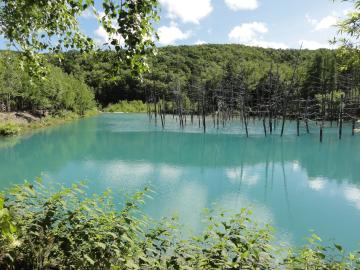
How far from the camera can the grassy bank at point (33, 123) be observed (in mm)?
39219

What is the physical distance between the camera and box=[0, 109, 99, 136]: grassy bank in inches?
1544

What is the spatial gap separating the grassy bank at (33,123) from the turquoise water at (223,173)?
2.47 metres

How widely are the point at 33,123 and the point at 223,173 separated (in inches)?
1482

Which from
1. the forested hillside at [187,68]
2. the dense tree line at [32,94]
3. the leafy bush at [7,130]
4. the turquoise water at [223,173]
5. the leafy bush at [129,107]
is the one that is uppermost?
the forested hillside at [187,68]

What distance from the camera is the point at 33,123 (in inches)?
1978

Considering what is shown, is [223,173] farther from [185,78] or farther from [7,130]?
[185,78]

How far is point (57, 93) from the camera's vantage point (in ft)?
201

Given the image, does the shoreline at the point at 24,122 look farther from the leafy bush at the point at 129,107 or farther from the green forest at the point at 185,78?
the leafy bush at the point at 129,107

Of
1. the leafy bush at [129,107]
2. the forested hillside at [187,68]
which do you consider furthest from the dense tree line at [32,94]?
the leafy bush at [129,107]

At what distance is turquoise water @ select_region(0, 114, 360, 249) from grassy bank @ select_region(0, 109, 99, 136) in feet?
8.10

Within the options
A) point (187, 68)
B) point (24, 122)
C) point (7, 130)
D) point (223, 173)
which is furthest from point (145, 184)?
point (187, 68)

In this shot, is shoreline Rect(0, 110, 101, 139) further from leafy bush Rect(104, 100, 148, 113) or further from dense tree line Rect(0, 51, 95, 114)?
leafy bush Rect(104, 100, 148, 113)

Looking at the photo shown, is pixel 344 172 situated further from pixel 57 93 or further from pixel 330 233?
pixel 57 93

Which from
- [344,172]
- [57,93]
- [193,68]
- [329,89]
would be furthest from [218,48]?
[344,172]
